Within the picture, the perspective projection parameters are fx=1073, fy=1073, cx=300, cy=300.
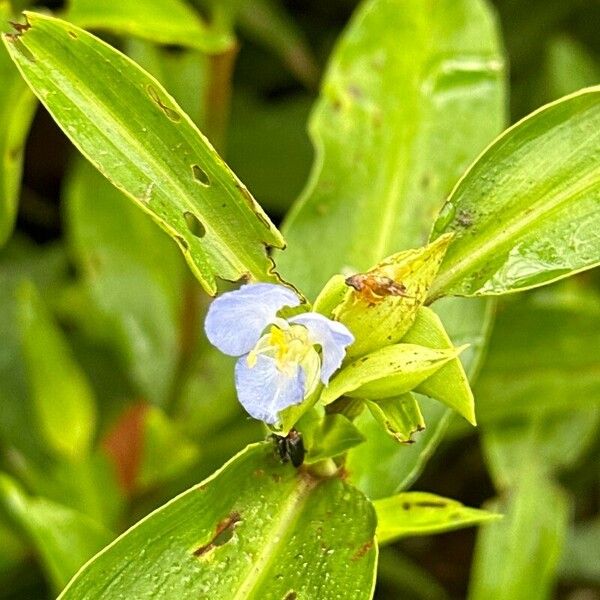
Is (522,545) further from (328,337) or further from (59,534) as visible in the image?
(328,337)

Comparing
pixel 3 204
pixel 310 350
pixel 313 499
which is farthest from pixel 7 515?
pixel 310 350

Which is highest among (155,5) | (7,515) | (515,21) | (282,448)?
(155,5)

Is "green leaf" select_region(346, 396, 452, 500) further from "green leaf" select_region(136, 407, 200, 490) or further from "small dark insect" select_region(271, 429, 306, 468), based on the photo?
"green leaf" select_region(136, 407, 200, 490)

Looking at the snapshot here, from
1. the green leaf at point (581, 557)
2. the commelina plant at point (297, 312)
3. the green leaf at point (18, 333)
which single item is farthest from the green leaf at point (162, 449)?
the green leaf at point (581, 557)

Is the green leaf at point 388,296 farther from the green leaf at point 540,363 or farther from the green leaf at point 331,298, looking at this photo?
the green leaf at point 540,363

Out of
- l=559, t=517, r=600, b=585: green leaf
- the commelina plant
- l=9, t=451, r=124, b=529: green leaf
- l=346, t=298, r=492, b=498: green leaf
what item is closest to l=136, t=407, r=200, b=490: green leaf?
l=9, t=451, r=124, b=529: green leaf

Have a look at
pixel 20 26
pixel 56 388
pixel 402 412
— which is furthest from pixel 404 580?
pixel 20 26

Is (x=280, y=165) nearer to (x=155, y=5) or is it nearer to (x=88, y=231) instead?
(x=88, y=231)
